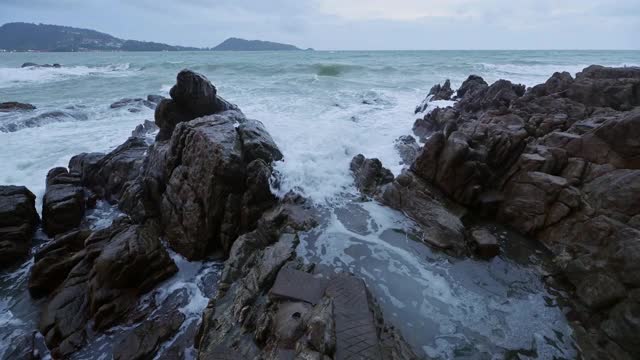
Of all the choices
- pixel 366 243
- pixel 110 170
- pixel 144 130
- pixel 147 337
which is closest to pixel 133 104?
pixel 144 130

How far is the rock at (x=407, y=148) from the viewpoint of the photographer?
1218 cm

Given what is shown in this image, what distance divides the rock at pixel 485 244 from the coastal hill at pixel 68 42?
17346cm

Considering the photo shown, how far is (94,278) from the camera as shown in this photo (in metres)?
6.66

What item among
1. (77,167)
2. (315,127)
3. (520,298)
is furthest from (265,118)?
(520,298)

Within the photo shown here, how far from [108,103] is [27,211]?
16.5 meters

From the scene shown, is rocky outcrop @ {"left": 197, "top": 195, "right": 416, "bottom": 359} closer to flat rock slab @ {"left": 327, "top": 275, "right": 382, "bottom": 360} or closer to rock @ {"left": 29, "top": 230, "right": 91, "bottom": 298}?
flat rock slab @ {"left": 327, "top": 275, "right": 382, "bottom": 360}

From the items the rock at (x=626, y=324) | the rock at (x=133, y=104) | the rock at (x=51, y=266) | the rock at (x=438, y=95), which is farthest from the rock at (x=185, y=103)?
the rock at (x=438, y=95)

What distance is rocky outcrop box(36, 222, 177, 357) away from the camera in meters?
6.31

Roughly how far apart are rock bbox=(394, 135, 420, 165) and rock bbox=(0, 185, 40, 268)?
1132cm

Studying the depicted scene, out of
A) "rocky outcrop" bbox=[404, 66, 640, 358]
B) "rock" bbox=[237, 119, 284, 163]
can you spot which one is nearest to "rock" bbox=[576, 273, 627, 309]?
"rocky outcrop" bbox=[404, 66, 640, 358]

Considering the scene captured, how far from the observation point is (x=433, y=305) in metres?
5.90

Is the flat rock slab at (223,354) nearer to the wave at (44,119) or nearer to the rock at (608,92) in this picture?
the rock at (608,92)

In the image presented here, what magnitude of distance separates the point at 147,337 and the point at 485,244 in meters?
6.79

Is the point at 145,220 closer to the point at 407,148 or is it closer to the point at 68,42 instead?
the point at 407,148
